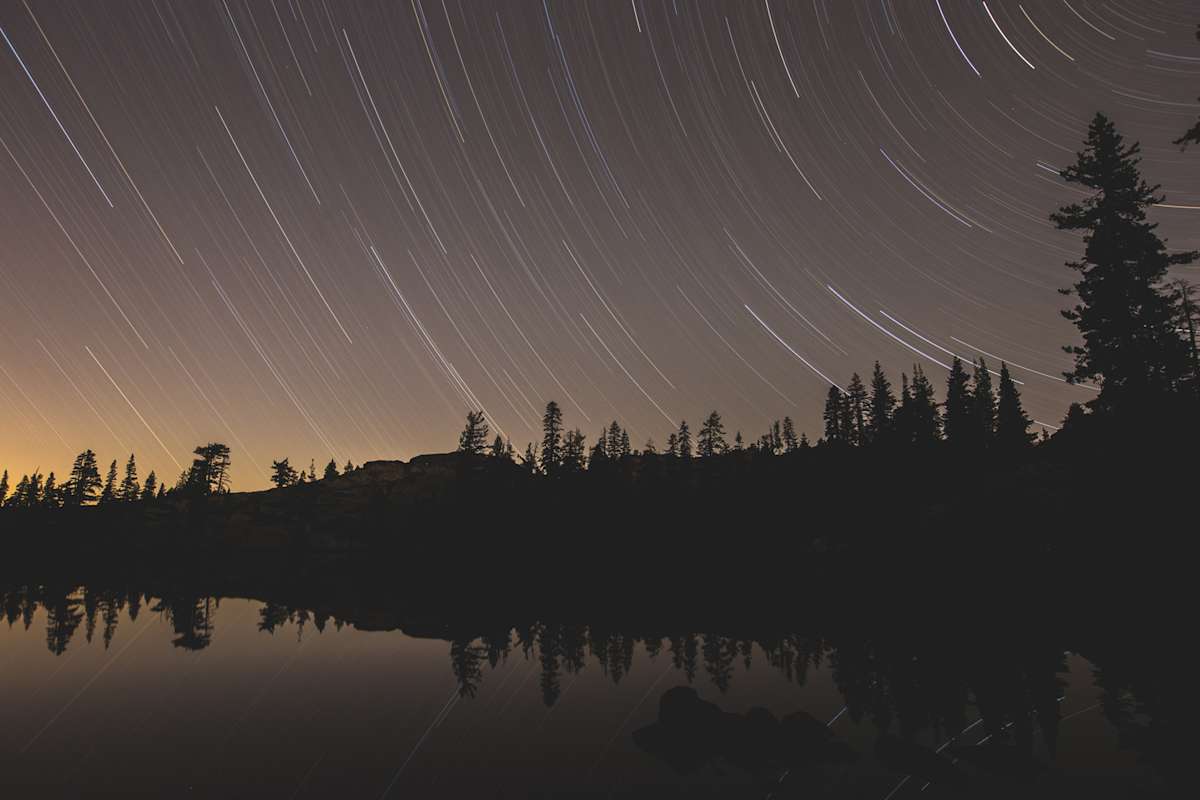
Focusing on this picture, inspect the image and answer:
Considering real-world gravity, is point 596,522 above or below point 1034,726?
above

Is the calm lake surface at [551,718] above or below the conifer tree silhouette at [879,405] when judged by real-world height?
below

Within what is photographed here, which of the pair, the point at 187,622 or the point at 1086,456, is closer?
the point at 187,622

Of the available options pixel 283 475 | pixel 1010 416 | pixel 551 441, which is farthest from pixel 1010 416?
pixel 283 475

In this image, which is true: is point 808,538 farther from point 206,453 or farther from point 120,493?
point 120,493

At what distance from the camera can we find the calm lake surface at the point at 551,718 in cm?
1034

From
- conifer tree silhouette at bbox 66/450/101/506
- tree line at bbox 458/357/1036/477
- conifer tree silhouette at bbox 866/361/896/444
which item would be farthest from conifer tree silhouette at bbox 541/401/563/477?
A: conifer tree silhouette at bbox 66/450/101/506

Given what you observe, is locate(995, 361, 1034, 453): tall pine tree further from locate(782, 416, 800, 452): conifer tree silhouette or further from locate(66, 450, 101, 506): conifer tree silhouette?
locate(66, 450, 101, 506): conifer tree silhouette

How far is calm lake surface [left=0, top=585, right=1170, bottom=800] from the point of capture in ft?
33.9

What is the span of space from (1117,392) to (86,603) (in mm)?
55917

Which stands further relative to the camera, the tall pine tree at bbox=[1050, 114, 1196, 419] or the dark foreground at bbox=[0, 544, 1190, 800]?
the tall pine tree at bbox=[1050, 114, 1196, 419]

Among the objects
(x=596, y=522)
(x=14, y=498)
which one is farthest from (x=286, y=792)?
(x=14, y=498)

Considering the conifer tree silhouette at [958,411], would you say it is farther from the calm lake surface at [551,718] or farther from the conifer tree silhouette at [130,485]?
the conifer tree silhouette at [130,485]

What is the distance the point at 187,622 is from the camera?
97.2 feet

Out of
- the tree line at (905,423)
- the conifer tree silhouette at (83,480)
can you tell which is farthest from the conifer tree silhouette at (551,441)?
the conifer tree silhouette at (83,480)
